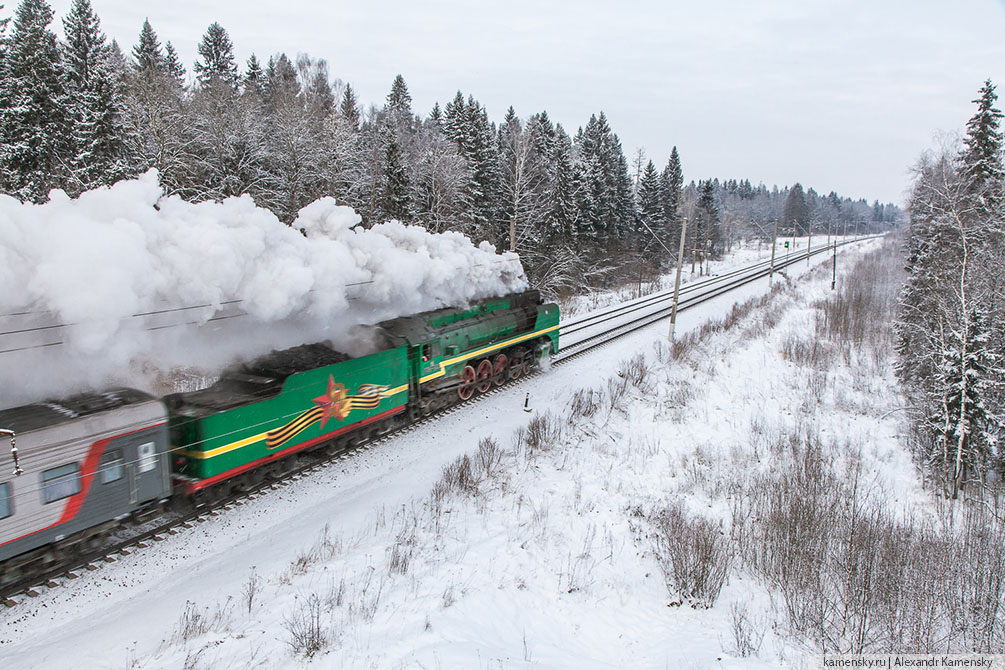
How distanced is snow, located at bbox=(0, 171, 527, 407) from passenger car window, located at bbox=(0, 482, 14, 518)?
1950 millimetres

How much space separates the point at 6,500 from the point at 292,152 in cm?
2560

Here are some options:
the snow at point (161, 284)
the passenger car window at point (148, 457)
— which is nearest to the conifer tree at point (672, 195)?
the snow at point (161, 284)

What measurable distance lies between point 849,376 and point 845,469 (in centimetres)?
1139

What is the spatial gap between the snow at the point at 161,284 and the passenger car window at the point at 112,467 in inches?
61.9

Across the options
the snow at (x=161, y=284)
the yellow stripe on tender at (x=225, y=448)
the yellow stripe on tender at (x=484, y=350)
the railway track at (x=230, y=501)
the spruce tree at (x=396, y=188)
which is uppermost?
the spruce tree at (x=396, y=188)

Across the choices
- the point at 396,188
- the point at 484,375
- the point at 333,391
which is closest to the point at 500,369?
the point at 484,375

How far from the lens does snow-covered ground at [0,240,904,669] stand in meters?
7.42

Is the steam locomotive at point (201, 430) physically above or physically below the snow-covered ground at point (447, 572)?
above

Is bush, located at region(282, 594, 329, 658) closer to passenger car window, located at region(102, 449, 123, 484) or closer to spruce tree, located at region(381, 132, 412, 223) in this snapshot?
passenger car window, located at region(102, 449, 123, 484)

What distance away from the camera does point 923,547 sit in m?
10.5

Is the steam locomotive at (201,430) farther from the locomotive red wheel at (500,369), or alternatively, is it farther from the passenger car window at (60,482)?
the locomotive red wheel at (500,369)

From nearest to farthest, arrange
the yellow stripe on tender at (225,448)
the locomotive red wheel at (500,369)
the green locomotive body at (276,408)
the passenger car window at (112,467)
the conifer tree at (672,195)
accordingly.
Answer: the passenger car window at (112,467)
the yellow stripe on tender at (225,448)
the green locomotive body at (276,408)
the locomotive red wheel at (500,369)
the conifer tree at (672,195)

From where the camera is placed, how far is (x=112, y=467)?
895 cm

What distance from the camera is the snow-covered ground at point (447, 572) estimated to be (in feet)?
24.3
